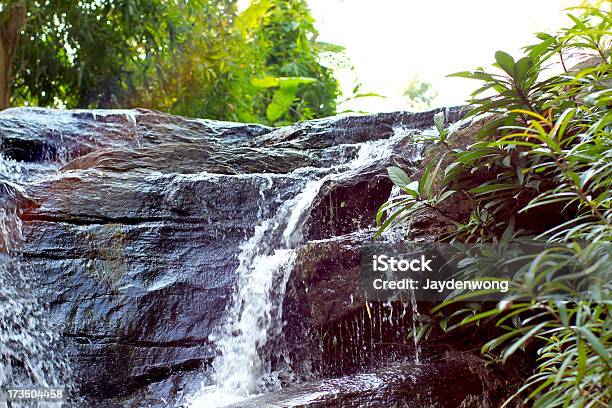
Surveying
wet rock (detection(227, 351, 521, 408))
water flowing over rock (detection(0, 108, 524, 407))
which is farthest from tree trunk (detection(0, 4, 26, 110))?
wet rock (detection(227, 351, 521, 408))

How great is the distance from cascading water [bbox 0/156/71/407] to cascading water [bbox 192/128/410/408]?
0.82 m

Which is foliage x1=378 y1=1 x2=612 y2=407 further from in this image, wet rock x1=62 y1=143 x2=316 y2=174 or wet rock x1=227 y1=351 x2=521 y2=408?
wet rock x1=62 y1=143 x2=316 y2=174

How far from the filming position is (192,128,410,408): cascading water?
3244 millimetres

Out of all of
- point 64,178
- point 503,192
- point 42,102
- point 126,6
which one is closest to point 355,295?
point 503,192

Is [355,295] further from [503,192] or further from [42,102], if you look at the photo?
[42,102]

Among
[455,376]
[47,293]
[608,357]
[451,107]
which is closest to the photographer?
[608,357]

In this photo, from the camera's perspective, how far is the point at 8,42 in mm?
7078

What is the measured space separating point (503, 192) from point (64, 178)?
8.62 feet

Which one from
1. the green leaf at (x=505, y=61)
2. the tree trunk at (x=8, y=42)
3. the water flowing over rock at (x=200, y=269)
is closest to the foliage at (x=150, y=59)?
the tree trunk at (x=8, y=42)

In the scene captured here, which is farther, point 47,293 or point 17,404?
point 47,293

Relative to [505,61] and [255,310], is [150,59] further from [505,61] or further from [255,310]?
[505,61]

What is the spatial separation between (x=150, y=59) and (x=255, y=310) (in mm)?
4967

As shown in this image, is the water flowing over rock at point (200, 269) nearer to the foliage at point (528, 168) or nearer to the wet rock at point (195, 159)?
the wet rock at point (195, 159)

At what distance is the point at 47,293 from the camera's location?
368 centimetres
